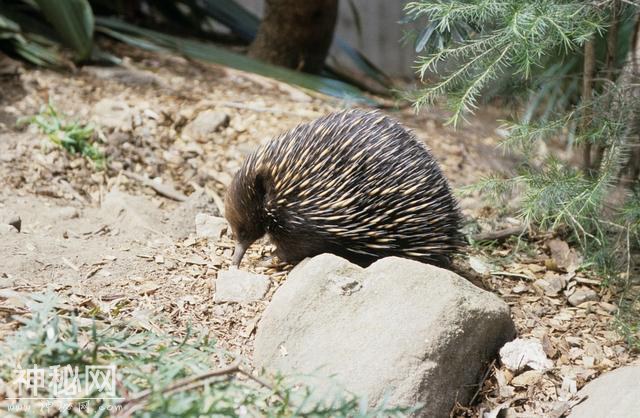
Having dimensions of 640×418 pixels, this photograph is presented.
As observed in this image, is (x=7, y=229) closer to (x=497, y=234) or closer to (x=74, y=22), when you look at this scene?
(x=74, y=22)

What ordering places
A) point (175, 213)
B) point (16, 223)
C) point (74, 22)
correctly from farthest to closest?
point (74, 22)
point (175, 213)
point (16, 223)

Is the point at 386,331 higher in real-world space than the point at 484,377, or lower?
higher

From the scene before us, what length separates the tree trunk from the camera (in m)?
6.34

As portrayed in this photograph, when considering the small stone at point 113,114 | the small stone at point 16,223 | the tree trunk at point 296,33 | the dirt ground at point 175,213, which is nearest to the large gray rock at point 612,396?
the dirt ground at point 175,213

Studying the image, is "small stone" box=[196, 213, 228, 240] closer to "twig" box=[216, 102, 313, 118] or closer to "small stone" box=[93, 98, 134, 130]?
"small stone" box=[93, 98, 134, 130]

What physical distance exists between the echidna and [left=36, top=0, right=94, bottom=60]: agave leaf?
255 centimetres

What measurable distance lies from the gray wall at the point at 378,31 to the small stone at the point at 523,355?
20.9ft

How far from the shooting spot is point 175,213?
14.6 feet

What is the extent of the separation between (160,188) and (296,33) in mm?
2204

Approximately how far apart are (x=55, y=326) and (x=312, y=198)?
1757mm

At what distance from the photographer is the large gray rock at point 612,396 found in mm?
2776

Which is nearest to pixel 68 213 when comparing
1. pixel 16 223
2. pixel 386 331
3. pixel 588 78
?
pixel 16 223

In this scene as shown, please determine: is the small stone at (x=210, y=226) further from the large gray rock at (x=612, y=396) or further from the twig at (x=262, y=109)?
the large gray rock at (x=612, y=396)

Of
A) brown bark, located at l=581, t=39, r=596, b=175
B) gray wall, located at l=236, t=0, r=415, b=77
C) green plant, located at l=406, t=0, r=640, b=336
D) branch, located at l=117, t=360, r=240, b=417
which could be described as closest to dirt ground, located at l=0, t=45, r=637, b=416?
green plant, located at l=406, t=0, r=640, b=336
